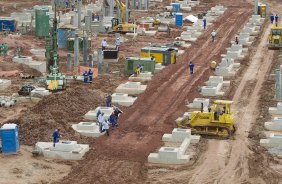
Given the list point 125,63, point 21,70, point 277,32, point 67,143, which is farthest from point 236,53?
point 67,143

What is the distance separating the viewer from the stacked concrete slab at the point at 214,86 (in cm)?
3716

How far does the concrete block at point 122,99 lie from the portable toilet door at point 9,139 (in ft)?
29.3

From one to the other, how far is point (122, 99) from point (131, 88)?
2717mm

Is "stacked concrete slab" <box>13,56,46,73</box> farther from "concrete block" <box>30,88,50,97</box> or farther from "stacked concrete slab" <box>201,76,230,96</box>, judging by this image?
"stacked concrete slab" <box>201,76,230,96</box>

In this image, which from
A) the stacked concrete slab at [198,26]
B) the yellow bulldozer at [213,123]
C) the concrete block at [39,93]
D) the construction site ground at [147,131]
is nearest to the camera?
the construction site ground at [147,131]

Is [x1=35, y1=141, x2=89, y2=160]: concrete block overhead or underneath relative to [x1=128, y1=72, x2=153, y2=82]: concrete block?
underneath

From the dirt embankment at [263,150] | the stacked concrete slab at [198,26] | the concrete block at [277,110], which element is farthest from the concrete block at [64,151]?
the stacked concrete slab at [198,26]

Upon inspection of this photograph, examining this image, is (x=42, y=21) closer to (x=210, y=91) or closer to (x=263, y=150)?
(x=210, y=91)

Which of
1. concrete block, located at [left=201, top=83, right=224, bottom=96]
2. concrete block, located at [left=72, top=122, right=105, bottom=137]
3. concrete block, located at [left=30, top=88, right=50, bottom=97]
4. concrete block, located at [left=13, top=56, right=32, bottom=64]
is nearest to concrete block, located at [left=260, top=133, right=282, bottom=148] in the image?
concrete block, located at [left=72, top=122, right=105, bottom=137]

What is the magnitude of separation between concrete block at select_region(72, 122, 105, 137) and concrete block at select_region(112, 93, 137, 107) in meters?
4.75

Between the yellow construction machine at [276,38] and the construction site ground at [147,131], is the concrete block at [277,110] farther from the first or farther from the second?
the yellow construction machine at [276,38]

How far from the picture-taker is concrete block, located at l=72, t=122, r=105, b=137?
29239 millimetres

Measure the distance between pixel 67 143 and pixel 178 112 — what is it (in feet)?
27.5

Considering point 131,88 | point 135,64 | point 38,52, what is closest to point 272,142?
point 131,88
